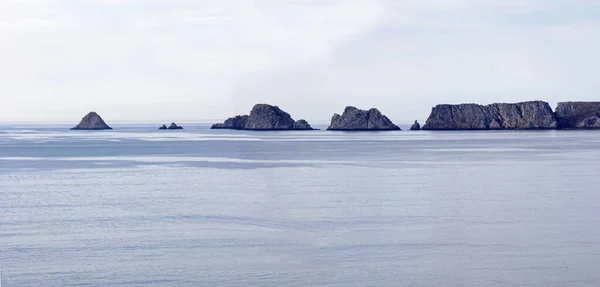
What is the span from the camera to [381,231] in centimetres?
1912

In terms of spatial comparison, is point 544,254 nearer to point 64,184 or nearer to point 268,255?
point 268,255

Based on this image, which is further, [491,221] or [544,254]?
[491,221]

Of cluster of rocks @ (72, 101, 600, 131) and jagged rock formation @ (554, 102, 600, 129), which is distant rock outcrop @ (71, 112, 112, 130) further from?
jagged rock formation @ (554, 102, 600, 129)

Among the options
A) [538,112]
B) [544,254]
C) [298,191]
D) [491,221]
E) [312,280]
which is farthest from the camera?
[538,112]

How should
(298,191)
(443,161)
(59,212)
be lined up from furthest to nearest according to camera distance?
1. (443,161)
2. (298,191)
3. (59,212)

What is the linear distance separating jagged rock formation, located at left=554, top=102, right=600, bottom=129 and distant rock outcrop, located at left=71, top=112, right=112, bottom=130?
307 ft

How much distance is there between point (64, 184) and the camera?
31.3 meters

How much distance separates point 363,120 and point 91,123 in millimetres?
61991

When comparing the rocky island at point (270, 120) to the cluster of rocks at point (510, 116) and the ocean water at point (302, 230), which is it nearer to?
the cluster of rocks at point (510, 116)

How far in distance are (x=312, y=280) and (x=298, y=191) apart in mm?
13968

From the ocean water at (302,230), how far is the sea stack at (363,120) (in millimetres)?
108636

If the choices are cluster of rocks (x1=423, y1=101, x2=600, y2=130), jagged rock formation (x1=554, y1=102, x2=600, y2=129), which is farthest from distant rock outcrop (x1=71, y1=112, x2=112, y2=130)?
jagged rock formation (x1=554, y1=102, x2=600, y2=129)

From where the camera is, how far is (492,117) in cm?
15100

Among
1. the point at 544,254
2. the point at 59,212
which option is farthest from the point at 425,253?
the point at 59,212
